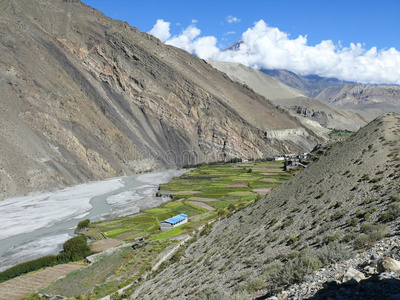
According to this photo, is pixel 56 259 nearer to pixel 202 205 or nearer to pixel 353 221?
pixel 202 205

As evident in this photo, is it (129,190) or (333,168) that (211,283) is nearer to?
(333,168)

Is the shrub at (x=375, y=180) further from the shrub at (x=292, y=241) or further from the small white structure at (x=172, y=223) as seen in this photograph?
the small white structure at (x=172, y=223)

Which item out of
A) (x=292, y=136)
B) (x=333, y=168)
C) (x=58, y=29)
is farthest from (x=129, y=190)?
(x=292, y=136)

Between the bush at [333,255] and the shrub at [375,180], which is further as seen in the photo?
the shrub at [375,180]

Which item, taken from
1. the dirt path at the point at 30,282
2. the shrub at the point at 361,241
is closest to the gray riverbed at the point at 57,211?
the dirt path at the point at 30,282

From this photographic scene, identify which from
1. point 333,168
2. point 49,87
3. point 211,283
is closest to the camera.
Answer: point 211,283

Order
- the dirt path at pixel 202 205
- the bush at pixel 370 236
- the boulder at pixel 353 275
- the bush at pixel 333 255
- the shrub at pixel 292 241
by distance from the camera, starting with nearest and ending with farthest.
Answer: the boulder at pixel 353 275 < the bush at pixel 333 255 < the bush at pixel 370 236 < the shrub at pixel 292 241 < the dirt path at pixel 202 205

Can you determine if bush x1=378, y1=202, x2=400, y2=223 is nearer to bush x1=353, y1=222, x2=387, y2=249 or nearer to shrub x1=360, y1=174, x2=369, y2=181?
bush x1=353, y1=222, x2=387, y2=249
